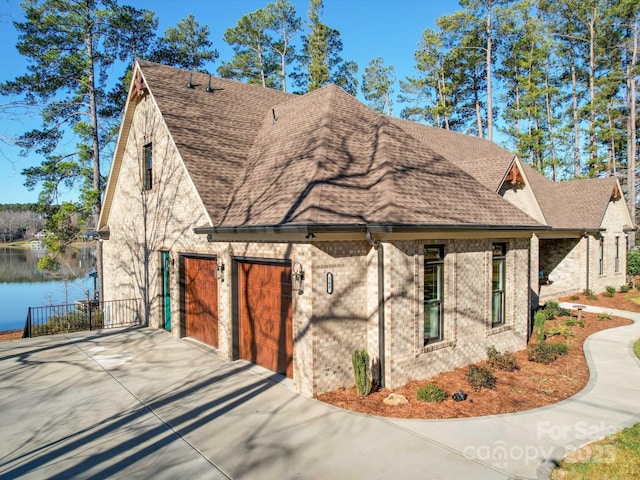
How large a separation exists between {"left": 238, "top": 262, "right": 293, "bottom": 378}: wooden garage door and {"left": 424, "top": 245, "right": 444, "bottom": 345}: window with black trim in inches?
112

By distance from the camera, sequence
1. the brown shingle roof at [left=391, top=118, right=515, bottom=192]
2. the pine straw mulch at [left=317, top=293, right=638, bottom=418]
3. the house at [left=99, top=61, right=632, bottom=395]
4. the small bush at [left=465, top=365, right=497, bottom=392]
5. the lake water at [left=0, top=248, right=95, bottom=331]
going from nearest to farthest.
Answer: the pine straw mulch at [left=317, top=293, right=638, bottom=418], the house at [left=99, top=61, right=632, bottom=395], the small bush at [left=465, top=365, right=497, bottom=392], the brown shingle roof at [left=391, top=118, right=515, bottom=192], the lake water at [left=0, top=248, right=95, bottom=331]

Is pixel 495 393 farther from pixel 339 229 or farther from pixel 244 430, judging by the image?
pixel 244 430

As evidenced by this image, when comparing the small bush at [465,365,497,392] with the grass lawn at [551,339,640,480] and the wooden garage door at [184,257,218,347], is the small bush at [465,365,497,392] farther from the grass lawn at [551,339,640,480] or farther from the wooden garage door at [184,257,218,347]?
the wooden garage door at [184,257,218,347]

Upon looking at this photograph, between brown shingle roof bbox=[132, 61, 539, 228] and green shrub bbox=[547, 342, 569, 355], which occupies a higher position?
brown shingle roof bbox=[132, 61, 539, 228]

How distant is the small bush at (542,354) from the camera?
991 cm

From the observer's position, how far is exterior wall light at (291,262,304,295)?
7.66m

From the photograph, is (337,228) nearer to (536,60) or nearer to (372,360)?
(372,360)

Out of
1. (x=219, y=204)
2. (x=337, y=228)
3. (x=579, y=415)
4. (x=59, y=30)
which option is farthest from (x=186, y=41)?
(x=579, y=415)

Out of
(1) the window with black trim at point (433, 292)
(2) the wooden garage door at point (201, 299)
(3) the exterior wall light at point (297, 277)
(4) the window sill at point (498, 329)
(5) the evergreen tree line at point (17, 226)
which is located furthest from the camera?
(5) the evergreen tree line at point (17, 226)

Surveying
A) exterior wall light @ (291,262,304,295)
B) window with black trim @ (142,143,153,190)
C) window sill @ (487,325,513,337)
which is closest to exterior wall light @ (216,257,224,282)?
exterior wall light @ (291,262,304,295)

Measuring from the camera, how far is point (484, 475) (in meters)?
5.15

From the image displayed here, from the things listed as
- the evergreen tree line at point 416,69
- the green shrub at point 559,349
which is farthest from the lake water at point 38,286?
the green shrub at point 559,349

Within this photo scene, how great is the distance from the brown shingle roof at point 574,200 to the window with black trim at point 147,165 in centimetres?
1552

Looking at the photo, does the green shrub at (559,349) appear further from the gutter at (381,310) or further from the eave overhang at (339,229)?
the gutter at (381,310)
